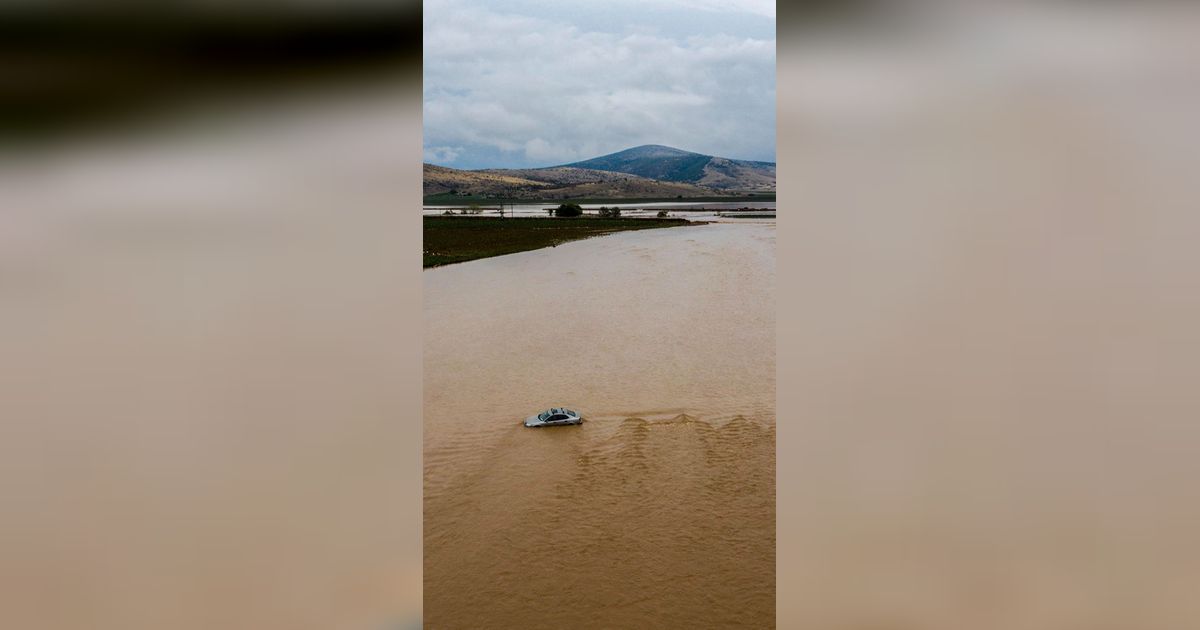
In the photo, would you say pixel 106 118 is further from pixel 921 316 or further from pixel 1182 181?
pixel 1182 181

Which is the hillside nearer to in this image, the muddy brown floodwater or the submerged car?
the muddy brown floodwater

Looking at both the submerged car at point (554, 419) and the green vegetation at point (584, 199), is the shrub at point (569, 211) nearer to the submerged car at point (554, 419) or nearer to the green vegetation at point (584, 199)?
the green vegetation at point (584, 199)

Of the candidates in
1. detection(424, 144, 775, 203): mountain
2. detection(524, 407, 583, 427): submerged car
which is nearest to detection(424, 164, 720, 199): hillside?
detection(424, 144, 775, 203): mountain

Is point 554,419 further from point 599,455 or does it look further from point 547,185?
point 547,185

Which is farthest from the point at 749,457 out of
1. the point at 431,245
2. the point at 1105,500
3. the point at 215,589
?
the point at 431,245

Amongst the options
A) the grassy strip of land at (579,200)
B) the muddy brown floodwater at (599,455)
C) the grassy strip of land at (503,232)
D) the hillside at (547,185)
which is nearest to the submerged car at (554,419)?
the muddy brown floodwater at (599,455)

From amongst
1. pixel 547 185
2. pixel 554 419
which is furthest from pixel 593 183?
pixel 554 419
